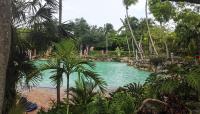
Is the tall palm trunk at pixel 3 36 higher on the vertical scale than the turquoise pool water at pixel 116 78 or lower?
higher

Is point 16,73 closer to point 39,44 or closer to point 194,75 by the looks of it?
point 39,44

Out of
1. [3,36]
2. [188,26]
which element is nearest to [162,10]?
[188,26]

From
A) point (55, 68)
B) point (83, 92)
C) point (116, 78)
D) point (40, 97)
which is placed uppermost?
point (55, 68)

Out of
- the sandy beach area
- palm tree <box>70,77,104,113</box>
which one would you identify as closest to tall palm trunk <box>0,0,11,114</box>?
palm tree <box>70,77,104,113</box>

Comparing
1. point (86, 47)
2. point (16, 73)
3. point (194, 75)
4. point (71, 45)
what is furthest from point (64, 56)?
point (86, 47)

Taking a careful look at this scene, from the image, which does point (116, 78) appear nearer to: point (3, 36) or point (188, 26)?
point (188, 26)

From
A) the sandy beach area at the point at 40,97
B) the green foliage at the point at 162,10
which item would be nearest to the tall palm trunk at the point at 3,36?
the sandy beach area at the point at 40,97

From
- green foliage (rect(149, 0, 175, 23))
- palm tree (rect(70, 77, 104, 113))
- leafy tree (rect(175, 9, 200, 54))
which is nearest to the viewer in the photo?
palm tree (rect(70, 77, 104, 113))

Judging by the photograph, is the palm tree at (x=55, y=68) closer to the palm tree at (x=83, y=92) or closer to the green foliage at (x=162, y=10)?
the palm tree at (x=83, y=92)

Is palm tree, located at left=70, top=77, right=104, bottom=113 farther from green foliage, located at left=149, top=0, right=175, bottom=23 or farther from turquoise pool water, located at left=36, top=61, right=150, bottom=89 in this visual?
green foliage, located at left=149, top=0, right=175, bottom=23

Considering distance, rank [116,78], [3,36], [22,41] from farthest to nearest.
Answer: [116,78] < [22,41] < [3,36]

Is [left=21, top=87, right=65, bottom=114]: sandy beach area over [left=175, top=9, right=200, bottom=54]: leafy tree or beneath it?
beneath

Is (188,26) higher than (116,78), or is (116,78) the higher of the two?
(188,26)

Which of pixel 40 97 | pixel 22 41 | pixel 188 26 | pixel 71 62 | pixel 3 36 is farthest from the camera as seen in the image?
pixel 188 26
